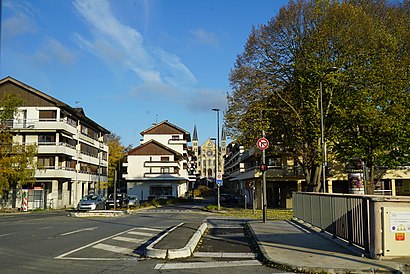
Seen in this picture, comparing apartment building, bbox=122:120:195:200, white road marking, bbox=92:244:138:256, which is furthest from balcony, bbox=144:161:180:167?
white road marking, bbox=92:244:138:256

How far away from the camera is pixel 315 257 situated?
1046 centimetres

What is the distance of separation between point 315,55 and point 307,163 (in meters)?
9.24

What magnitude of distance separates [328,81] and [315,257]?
21666 mm

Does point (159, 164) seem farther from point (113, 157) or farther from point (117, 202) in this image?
point (117, 202)

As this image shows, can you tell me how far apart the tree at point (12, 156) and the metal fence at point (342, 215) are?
3213 cm

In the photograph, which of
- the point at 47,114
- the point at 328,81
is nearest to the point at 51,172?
the point at 47,114

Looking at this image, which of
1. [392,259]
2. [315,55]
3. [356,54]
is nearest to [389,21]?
[356,54]

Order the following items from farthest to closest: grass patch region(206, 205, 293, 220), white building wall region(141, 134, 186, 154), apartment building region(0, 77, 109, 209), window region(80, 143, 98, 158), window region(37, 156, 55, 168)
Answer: white building wall region(141, 134, 186, 154) < window region(80, 143, 98, 158) < window region(37, 156, 55, 168) < apartment building region(0, 77, 109, 209) < grass patch region(206, 205, 293, 220)

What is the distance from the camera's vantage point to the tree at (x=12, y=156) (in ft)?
135

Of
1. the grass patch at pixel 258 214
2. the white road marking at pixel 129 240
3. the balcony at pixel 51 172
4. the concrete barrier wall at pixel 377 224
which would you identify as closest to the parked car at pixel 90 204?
the balcony at pixel 51 172

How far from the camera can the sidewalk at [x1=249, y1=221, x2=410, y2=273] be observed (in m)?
9.12

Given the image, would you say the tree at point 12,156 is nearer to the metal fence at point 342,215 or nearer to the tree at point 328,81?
the tree at point 328,81

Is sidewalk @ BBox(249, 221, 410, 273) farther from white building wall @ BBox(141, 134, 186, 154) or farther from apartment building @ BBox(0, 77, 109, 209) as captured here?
white building wall @ BBox(141, 134, 186, 154)

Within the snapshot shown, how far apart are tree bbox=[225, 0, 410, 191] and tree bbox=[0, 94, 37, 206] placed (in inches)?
860
